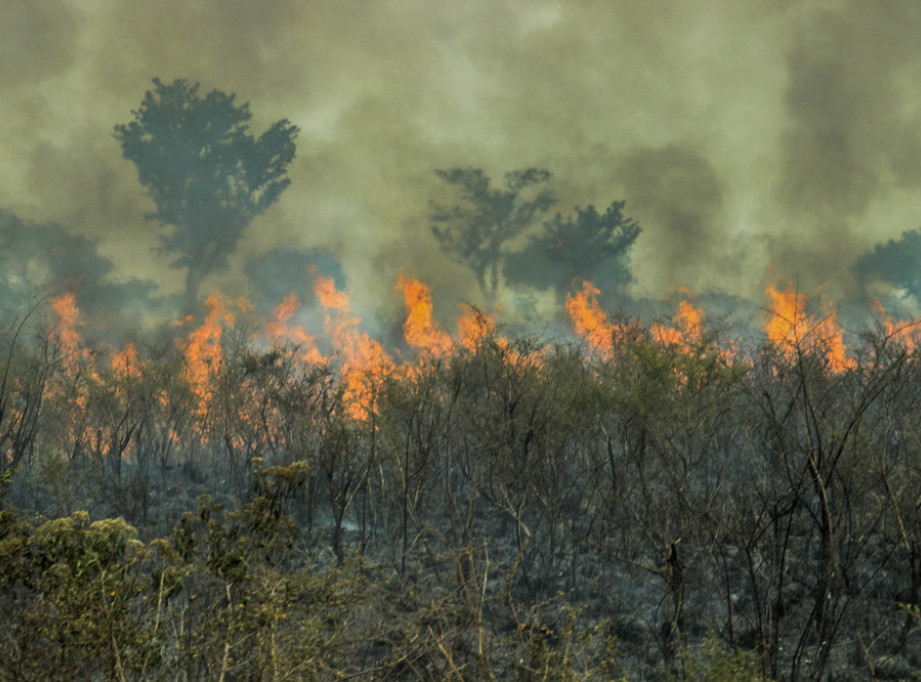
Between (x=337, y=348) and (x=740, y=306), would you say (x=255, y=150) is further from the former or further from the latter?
(x=740, y=306)

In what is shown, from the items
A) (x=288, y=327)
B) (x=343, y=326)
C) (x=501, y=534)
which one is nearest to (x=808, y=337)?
(x=501, y=534)

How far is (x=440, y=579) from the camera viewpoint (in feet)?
58.1

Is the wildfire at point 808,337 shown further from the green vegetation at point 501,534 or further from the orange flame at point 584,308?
the orange flame at point 584,308

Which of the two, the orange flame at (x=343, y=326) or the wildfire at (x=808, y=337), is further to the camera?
the orange flame at (x=343, y=326)

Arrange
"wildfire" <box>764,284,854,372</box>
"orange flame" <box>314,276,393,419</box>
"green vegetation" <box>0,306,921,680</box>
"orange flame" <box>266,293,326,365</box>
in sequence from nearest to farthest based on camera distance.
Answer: "green vegetation" <box>0,306,921,680</box> < "wildfire" <box>764,284,854,372</box> < "orange flame" <box>314,276,393,419</box> < "orange flame" <box>266,293,326,365</box>

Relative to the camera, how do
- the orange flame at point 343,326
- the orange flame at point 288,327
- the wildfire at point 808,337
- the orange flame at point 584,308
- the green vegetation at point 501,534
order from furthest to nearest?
the orange flame at point 288,327 → the orange flame at point 343,326 → the orange flame at point 584,308 → the wildfire at point 808,337 → the green vegetation at point 501,534

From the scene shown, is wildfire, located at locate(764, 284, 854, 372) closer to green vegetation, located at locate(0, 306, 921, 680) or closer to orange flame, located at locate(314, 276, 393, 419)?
green vegetation, located at locate(0, 306, 921, 680)

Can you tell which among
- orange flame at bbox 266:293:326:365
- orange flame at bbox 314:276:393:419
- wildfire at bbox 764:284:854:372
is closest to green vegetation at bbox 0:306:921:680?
wildfire at bbox 764:284:854:372

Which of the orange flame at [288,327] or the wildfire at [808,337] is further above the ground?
the orange flame at [288,327]

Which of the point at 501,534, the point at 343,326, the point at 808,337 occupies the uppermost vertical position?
the point at 343,326

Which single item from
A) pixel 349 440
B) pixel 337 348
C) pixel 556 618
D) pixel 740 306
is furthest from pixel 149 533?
pixel 740 306

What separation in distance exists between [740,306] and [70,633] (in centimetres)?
6874

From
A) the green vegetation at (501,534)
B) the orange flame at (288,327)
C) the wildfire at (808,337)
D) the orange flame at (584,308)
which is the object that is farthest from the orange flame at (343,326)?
the wildfire at (808,337)

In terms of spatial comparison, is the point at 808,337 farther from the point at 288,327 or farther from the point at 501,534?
the point at 288,327
